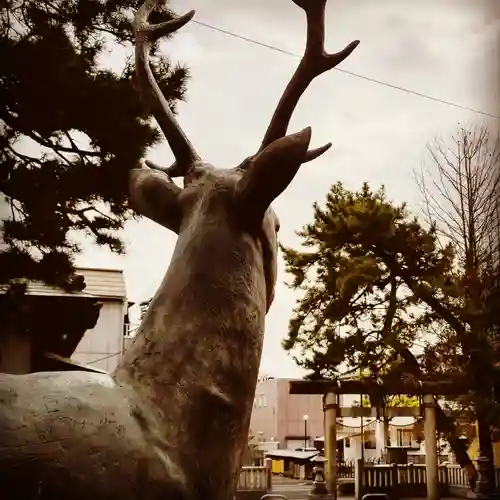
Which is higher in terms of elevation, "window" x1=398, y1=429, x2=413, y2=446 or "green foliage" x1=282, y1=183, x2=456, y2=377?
"green foliage" x1=282, y1=183, x2=456, y2=377

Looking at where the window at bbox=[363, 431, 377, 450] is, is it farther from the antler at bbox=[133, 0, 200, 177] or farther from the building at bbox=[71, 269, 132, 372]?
the antler at bbox=[133, 0, 200, 177]

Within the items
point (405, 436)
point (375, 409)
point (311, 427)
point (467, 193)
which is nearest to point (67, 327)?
point (311, 427)

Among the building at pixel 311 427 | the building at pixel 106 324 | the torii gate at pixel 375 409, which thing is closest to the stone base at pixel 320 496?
the torii gate at pixel 375 409

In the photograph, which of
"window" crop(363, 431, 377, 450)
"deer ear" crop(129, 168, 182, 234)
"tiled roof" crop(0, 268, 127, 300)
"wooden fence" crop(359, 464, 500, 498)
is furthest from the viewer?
"window" crop(363, 431, 377, 450)

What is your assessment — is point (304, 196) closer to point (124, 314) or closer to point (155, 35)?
point (124, 314)

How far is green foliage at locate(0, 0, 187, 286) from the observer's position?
1079 millimetres

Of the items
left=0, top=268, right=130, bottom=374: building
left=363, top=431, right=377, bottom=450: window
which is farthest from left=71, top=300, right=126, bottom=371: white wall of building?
left=363, top=431, right=377, bottom=450: window

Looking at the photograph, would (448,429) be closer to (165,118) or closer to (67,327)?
(67,327)

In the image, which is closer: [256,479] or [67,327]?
[67,327]

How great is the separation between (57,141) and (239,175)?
0.67 metres

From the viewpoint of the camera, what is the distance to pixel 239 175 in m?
0.59

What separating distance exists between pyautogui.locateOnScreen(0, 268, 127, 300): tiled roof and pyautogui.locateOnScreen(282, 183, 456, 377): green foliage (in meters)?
1.11

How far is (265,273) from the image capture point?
60 centimetres

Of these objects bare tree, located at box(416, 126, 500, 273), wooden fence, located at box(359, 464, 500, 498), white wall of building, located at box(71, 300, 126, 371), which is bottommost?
wooden fence, located at box(359, 464, 500, 498)
